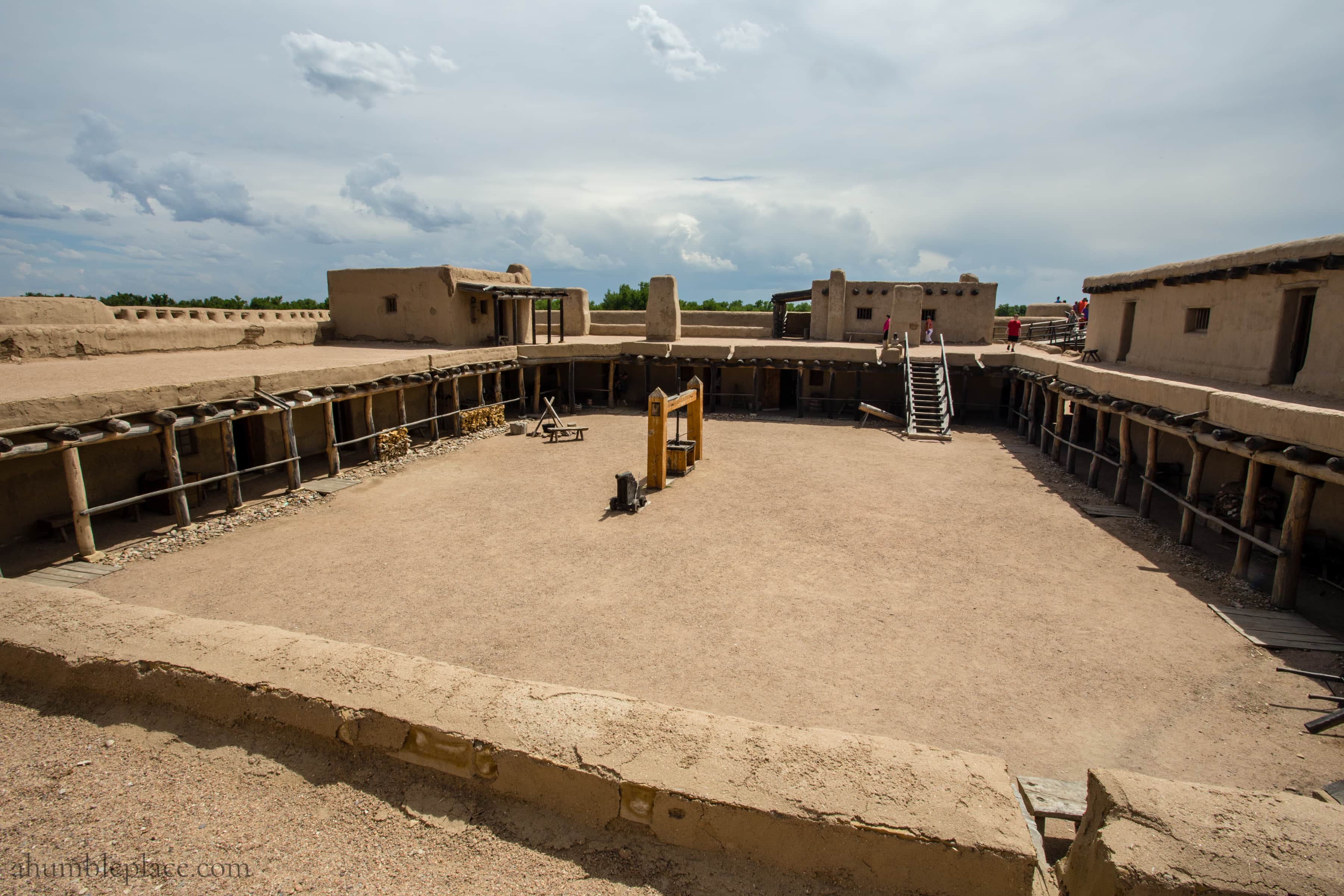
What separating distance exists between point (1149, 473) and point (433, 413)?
54.8 ft

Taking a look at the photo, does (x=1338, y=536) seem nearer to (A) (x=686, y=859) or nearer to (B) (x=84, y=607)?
(A) (x=686, y=859)

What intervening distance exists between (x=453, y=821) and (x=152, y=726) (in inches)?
87.7

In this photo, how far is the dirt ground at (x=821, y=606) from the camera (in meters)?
6.72

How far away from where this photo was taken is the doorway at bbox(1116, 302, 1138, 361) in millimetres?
17656

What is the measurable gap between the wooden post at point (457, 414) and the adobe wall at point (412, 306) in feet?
8.56

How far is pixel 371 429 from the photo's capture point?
53.6 ft

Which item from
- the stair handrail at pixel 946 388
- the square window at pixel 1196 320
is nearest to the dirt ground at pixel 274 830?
the square window at pixel 1196 320

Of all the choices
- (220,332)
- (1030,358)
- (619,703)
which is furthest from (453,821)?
(1030,358)

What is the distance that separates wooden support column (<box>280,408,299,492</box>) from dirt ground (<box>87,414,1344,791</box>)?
34.7 inches

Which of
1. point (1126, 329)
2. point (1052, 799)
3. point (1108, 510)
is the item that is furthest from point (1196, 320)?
point (1052, 799)

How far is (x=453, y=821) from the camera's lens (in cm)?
374

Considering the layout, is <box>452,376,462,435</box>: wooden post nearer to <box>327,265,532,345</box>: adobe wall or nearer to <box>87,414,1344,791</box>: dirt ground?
<box>327,265,532,345</box>: adobe wall

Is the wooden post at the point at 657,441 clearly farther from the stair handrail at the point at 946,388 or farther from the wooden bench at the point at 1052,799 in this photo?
the stair handrail at the point at 946,388

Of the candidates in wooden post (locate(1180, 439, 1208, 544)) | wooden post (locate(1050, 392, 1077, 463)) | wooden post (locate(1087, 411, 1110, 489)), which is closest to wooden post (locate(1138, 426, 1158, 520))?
wooden post (locate(1180, 439, 1208, 544))
